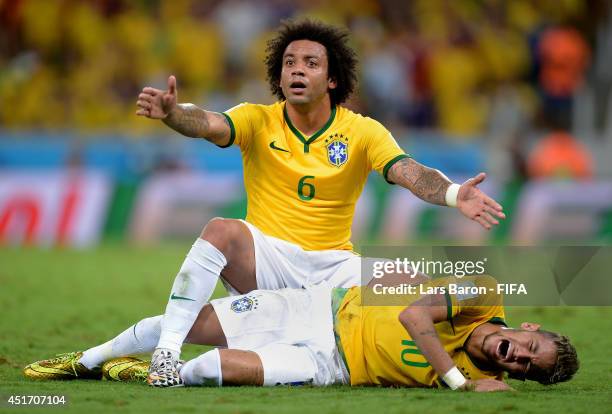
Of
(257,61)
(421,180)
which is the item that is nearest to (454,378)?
(421,180)

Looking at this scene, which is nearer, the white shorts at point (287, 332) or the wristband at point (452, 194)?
the white shorts at point (287, 332)

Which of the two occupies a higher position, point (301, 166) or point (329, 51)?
point (329, 51)

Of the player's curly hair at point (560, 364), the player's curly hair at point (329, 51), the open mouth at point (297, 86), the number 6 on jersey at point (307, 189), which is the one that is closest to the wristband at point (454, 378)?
the player's curly hair at point (560, 364)

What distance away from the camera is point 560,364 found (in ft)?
20.6

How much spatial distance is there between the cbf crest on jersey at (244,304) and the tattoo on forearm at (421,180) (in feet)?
4.04

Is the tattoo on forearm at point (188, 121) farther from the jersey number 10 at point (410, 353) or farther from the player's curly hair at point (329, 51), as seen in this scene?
the jersey number 10 at point (410, 353)

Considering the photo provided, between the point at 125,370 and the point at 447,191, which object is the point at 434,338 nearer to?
the point at 447,191

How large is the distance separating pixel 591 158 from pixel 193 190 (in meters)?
6.44

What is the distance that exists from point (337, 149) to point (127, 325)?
283 cm

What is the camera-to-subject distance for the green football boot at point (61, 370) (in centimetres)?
680

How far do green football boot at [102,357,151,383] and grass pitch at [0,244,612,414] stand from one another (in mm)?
109

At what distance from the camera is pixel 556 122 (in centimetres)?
1841

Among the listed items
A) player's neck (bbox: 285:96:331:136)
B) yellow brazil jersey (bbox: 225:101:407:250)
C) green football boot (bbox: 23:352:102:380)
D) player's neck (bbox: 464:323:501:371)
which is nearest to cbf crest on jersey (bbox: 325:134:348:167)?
yellow brazil jersey (bbox: 225:101:407:250)

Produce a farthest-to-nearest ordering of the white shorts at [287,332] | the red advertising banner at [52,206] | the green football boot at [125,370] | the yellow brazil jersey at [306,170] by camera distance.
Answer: the red advertising banner at [52,206], the yellow brazil jersey at [306,170], the green football boot at [125,370], the white shorts at [287,332]
